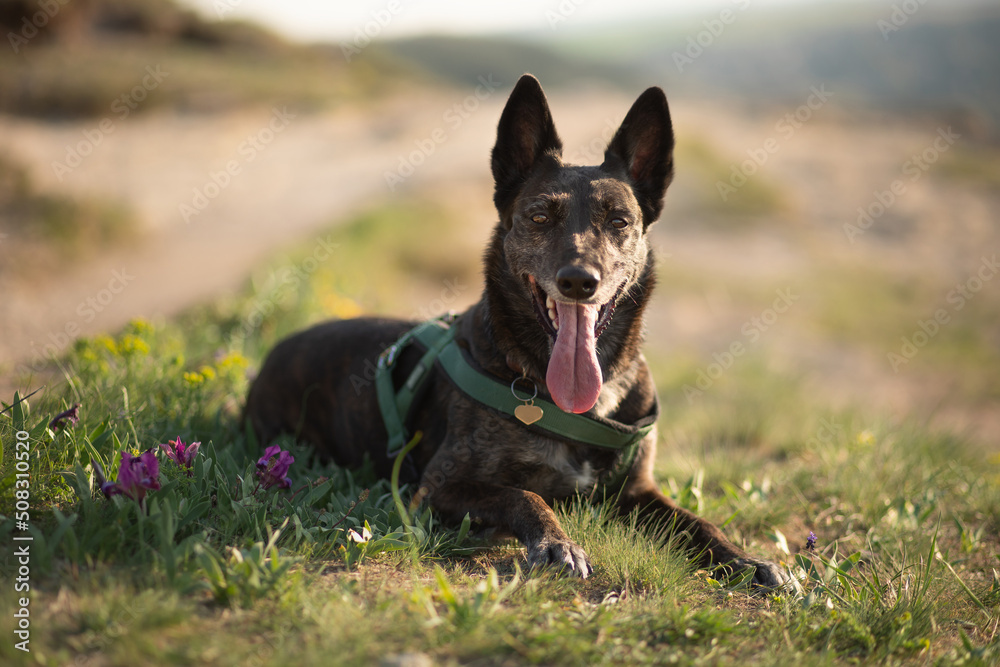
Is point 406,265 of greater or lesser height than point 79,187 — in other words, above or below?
above

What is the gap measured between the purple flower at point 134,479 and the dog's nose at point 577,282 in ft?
5.71

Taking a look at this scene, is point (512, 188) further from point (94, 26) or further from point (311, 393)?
point (94, 26)

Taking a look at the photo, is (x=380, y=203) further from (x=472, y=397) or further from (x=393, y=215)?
(x=472, y=397)

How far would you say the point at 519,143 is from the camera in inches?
142

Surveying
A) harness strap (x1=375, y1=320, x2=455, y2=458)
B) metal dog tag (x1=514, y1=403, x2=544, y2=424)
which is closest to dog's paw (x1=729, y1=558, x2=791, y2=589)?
metal dog tag (x1=514, y1=403, x2=544, y2=424)

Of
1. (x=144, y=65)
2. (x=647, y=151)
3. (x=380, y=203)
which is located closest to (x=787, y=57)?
(x=144, y=65)

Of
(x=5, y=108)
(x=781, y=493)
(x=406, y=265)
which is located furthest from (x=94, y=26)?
(x=781, y=493)

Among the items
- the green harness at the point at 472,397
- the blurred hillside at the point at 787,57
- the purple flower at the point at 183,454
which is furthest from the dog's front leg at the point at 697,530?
the blurred hillside at the point at 787,57

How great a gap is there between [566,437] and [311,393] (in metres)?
1.61

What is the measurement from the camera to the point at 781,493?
420cm

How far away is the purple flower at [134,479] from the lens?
2.40 metres

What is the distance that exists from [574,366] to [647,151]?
4.58ft

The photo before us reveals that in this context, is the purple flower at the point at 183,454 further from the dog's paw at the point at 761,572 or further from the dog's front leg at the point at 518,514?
the dog's paw at the point at 761,572

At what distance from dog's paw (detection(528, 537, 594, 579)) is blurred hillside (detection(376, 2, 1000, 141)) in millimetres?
60605
